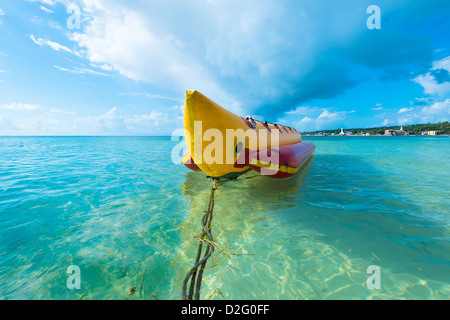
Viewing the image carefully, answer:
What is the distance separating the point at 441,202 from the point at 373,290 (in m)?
4.03

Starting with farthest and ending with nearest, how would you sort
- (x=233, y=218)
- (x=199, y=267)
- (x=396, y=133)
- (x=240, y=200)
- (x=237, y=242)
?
1. (x=396, y=133)
2. (x=240, y=200)
3. (x=233, y=218)
4. (x=237, y=242)
5. (x=199, y=267)

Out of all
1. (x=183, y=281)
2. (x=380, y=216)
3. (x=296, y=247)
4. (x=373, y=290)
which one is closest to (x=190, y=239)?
(x=183, y=281)

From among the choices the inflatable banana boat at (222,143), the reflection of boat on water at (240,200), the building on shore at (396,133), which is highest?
the building on shore at (396,133)

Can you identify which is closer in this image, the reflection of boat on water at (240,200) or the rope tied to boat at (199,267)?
the rope tied to boat at (199,267)

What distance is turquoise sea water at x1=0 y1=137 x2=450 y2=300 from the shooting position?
80.1 inches

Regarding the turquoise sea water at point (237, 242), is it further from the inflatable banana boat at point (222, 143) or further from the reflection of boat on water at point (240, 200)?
the inflatable banana boat at point (222, 143)

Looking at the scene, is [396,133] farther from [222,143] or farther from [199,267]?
[199,267]

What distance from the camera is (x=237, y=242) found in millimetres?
2848

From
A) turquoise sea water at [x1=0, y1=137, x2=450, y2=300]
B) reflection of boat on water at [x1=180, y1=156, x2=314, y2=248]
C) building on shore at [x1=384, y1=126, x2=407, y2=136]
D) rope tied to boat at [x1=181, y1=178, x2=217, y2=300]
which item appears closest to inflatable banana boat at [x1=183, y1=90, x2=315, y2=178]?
reflection of boat on water at [x1=180, y1=156, x2=314, y2=248]

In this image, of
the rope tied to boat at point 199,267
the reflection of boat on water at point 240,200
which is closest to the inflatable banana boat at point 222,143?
the reflection of boat on water at point 240,200

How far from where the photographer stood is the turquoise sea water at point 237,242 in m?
2.04

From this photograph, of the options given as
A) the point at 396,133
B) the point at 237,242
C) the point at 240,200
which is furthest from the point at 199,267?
the point at 396,133

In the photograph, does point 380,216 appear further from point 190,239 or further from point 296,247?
point 190,239

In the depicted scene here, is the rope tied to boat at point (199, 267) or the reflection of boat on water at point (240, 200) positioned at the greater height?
the reflection of boat on water at point (240, 200)
